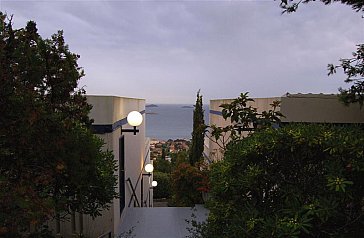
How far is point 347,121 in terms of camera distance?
5.52 meters

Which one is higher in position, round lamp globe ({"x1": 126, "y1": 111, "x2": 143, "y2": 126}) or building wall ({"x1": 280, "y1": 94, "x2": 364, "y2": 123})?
building wall ({"x1": 280, "y1": 94, "x2": 364, "y2": 123})

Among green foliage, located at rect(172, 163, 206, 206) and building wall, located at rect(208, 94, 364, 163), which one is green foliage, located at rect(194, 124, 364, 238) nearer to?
building wall, located at rect(208, 94, 364, 163)

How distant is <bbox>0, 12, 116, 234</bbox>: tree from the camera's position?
2.08 meters

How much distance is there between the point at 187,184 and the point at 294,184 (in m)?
7.07

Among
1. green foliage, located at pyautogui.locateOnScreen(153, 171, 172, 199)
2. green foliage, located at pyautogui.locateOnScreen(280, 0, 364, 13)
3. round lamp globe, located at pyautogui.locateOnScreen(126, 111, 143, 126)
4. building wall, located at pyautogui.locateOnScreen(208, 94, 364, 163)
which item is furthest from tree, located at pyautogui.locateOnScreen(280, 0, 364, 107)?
green foliage, located at pyautogui.locateOnScreen(153, 171, 172, 199)

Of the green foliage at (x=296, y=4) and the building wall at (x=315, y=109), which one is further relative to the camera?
the building wall at (x=315, y=109)

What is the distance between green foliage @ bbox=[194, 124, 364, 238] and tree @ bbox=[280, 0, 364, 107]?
167 cm

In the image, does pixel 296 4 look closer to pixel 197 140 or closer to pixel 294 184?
pixel 294 184

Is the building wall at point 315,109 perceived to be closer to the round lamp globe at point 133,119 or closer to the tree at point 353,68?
the tree at point 353,68

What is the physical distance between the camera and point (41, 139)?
2.40m

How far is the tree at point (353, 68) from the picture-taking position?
401cm

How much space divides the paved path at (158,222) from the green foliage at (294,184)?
4.16 meters

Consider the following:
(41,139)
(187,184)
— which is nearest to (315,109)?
(187,184)

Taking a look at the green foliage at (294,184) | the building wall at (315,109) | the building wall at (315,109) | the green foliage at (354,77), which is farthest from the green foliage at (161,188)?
the green foliage at (294,184)
